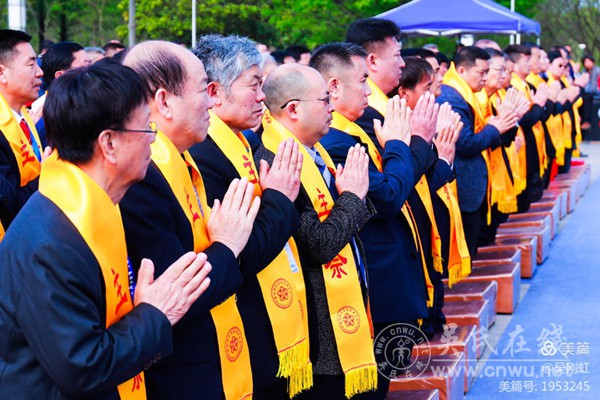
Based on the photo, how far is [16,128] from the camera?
4289 millimetres

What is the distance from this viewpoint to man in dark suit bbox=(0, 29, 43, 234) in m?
3.91

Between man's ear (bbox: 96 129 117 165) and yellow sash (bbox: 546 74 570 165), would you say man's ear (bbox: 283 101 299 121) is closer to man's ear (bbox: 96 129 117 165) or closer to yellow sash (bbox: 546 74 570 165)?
man's ear (bbox: 96 129 117 165)

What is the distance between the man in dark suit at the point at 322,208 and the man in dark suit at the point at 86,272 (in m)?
1.18

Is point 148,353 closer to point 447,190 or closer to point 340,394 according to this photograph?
point 340,394

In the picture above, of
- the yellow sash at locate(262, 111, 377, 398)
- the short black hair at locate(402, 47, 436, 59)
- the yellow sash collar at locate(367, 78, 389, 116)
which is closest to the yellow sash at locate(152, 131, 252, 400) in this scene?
the yellow sash at locate(262, 111, 377, 398)

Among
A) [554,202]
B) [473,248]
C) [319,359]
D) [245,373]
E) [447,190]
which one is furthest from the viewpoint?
[554,202]

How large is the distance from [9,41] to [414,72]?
2071mm

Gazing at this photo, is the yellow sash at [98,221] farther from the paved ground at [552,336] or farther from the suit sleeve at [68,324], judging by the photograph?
the paved ground at [552,336]

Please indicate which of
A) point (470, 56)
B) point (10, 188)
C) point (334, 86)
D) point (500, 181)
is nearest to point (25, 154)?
point (10, 188)

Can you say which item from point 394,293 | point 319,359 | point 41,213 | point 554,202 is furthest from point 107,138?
point 554,202

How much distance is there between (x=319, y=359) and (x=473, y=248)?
3225mm

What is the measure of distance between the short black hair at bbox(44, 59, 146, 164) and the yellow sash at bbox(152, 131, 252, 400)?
0.40 m

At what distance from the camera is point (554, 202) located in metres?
9.23

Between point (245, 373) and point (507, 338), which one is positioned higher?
point (245, 373)
